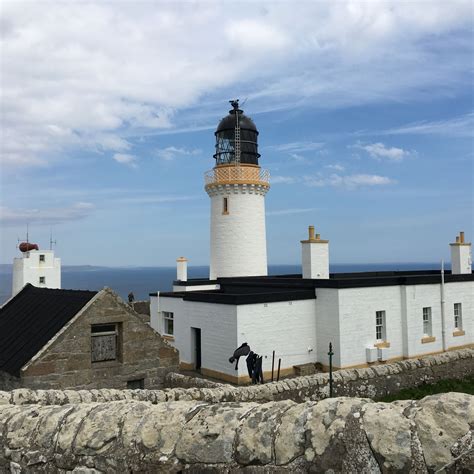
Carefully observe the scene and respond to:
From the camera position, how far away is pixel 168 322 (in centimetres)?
2508

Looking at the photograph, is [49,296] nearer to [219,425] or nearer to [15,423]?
[15,423]

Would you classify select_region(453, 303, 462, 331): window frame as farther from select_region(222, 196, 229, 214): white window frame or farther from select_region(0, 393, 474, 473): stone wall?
select_region(0, 393, 474, 473): stone wall

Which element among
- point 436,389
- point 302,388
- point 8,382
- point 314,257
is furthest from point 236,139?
point 8,382

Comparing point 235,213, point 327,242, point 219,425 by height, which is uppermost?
point 235,213

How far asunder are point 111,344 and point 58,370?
1.67 meters

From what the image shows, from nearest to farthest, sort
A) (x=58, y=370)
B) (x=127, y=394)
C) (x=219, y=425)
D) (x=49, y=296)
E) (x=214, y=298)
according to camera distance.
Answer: (x=219, y=425)
(x=127, y=394)
(x=58, y=370)
(x=49, y=296)
(x=214, y=298)

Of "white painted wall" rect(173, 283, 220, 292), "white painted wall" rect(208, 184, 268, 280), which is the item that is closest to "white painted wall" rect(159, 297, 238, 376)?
"white painted wall" rect(173, 283, 220, 292)

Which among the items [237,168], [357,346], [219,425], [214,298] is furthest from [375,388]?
[237,168]

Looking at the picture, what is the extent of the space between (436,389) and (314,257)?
7742mm

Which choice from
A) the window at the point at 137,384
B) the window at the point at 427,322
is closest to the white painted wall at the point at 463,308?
the window at the point at 427,322

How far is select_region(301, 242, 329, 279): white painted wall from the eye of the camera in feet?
77.6

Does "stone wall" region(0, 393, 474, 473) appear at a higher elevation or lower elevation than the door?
higher

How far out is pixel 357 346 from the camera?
21.3 meters

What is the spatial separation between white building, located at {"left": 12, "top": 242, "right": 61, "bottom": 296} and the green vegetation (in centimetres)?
2678
